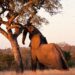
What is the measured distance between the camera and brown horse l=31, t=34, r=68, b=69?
94.8 ft

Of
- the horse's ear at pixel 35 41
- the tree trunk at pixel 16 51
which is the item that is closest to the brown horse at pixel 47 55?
the horse's ear at pixel 35 41

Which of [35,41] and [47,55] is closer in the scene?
[47,55]

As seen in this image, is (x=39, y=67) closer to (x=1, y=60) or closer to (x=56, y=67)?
(x=56, y=67)

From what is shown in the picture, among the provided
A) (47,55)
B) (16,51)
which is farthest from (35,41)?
(16,51)

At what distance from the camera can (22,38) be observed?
31.1 m

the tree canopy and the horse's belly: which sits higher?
the tree canopy

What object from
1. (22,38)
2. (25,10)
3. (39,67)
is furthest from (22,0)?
(39,67)

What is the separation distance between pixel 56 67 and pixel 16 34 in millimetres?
4258

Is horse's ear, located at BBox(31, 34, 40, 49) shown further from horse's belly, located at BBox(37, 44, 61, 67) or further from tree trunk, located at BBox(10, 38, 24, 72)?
tree trunk, located at BBox(10, 38, 24, 72)

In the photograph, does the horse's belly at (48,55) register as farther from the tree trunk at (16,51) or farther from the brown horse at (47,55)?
the tree trunk at (16,51)

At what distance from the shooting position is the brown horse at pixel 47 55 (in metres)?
28.9

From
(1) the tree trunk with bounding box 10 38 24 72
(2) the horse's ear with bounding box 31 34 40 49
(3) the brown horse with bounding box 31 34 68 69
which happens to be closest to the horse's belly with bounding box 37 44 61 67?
(3) the brown horse with bounding box 31 34 68 69

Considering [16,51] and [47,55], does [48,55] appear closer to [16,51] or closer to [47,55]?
[47,55]

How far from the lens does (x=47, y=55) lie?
29.5 metres
